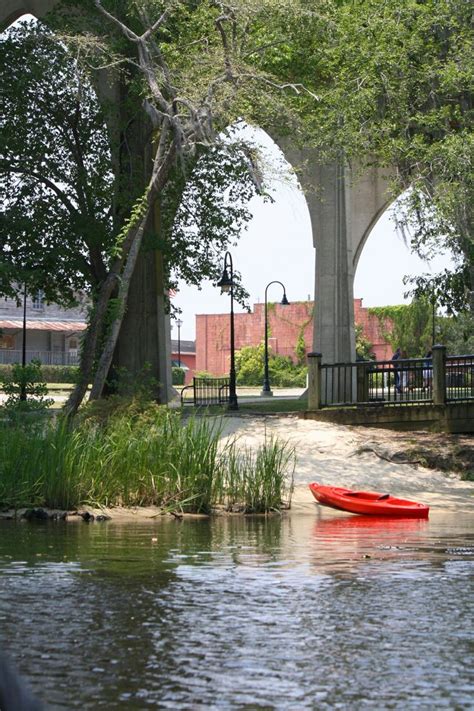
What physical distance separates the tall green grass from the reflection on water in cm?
230

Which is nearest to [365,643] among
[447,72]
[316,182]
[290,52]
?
[447,72]

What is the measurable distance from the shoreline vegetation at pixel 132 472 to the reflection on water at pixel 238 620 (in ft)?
7.52

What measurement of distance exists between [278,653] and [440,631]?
1.29 meters

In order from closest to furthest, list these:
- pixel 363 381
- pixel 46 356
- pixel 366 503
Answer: pixel 366 503
pixel 363 381
pixel 46 356

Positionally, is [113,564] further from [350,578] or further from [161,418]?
[161,418]

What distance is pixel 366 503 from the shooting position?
18.3m

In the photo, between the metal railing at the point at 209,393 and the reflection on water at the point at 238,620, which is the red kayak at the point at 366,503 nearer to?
the reflection on water at the point at 238,620

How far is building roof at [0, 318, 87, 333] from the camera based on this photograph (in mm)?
69188

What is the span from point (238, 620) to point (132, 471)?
28.9ft

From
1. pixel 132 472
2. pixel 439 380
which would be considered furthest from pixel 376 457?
pixel 132 472

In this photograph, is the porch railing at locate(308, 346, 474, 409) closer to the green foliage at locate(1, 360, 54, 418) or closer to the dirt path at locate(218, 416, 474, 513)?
the dirt path at locate(218, 416, 474, 513)

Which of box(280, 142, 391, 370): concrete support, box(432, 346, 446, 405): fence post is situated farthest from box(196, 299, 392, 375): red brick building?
box(432, 346, 446, 405): fence post

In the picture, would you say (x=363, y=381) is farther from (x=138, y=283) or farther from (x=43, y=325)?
(x=43, y=325)

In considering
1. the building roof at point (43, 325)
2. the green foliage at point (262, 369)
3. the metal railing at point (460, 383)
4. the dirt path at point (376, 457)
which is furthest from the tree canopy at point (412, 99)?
the building roof at point (43, 325)
